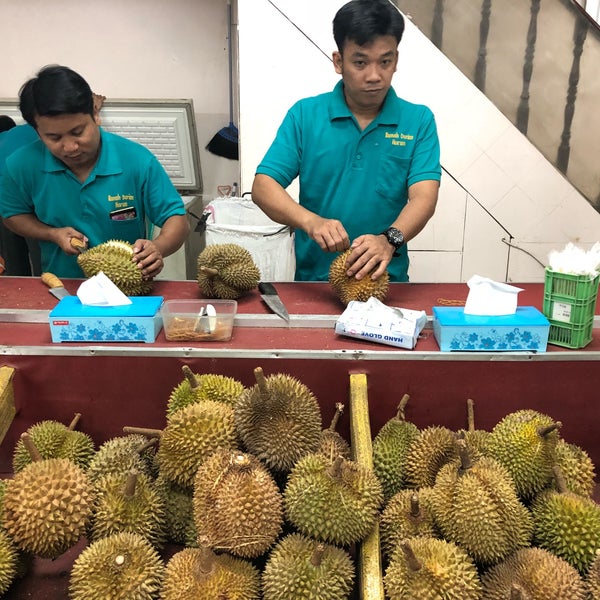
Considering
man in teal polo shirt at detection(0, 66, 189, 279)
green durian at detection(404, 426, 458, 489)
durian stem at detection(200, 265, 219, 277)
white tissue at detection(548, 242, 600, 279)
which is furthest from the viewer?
man in teal polo shirt at detection(0, 66, 189, 279)

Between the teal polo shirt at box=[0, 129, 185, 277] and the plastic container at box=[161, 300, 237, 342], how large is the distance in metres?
1.04

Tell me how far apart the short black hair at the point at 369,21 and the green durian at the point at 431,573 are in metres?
1.74

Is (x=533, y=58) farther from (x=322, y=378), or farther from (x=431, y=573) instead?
(x=431, y=573)

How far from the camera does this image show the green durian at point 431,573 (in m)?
1.03

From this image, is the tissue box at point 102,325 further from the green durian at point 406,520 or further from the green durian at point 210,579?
the green durian at point 406,520

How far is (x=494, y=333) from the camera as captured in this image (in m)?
1.56

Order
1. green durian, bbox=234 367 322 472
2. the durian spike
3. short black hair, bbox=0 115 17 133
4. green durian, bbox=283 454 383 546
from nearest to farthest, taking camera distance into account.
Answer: the durian spike, green durian, bbox=283 454 383 546, green durian, bbox=234 367 322 472, short black hair, bbox=0 115 17 133

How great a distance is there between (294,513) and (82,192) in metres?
1.91

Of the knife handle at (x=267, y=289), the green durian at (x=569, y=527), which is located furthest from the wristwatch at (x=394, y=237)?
the green durian at (x=569, y=527)

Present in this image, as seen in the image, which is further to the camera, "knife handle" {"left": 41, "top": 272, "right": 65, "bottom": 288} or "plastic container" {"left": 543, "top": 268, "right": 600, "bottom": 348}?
"knife handle" {"left": 41, "top": 272, "right": 65, "bottom": 288}

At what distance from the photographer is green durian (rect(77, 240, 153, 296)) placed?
6.52ft

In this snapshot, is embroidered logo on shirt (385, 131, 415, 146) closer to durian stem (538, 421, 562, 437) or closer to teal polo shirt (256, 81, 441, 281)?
teal polo shirt (256, 81, 441, 281)

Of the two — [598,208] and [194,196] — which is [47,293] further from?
[598,208]

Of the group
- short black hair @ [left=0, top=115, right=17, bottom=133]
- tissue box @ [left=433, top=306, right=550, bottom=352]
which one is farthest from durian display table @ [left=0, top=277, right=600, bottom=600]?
short black hair @ [left=0, top=115, right=17, bottom=133]
